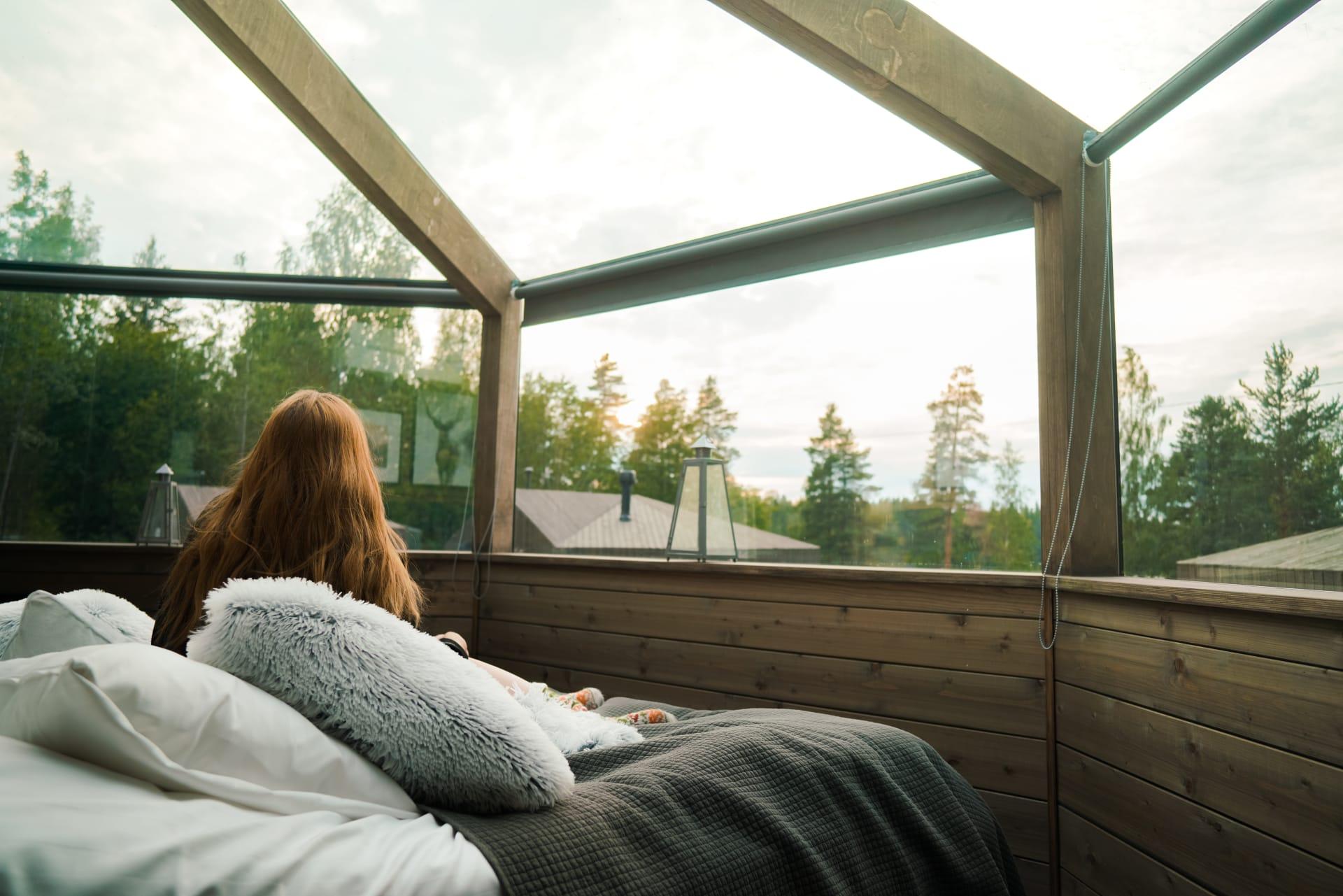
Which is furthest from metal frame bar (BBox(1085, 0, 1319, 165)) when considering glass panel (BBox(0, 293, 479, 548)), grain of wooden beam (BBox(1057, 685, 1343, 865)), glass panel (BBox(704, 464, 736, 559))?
glass panel (BBox(0, 293, 479, 548))

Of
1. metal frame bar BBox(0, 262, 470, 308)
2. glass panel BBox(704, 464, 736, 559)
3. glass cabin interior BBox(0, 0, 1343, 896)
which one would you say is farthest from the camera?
metal frame bar BBox(0, 262, 470, 308)

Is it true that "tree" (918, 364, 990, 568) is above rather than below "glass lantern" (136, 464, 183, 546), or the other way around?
above

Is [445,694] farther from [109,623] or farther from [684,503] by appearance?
[684,503]

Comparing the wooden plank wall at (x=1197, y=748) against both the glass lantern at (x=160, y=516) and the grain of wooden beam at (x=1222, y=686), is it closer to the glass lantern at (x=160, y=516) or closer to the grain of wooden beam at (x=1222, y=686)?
the grain of wooden beam at (x=1222, y=686)

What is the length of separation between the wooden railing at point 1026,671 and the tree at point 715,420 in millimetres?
526

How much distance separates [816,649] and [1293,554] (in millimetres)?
1294

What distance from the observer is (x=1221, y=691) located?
5.13ft

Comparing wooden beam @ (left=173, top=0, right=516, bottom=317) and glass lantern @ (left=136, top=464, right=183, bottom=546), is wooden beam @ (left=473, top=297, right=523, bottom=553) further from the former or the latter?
glass lantern @ (left=136, top=464, right=183, bottom=546)

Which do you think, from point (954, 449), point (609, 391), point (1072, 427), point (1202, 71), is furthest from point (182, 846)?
point (609, 391)

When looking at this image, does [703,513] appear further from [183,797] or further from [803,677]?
[183,797]

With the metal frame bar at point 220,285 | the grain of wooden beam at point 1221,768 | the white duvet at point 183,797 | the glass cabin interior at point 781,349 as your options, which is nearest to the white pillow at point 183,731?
the white duvet at point 183,797

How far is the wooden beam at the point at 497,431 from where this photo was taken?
3.82 m

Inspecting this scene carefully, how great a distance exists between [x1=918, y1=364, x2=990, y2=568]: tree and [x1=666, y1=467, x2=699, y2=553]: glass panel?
33.2 inches

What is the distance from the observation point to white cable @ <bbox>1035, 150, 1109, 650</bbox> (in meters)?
2.16
